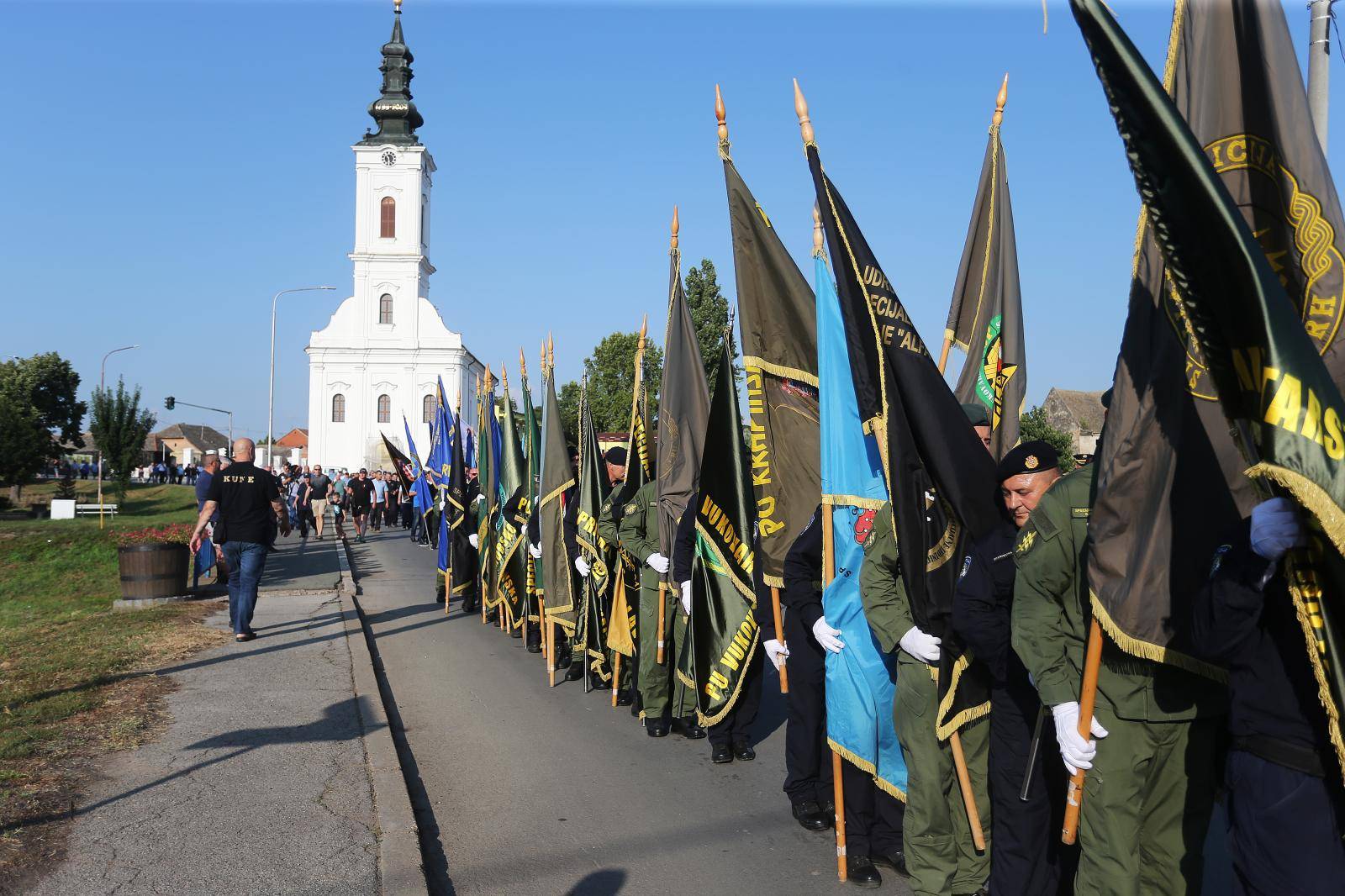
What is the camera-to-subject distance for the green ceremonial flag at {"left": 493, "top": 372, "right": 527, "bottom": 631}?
456 inches

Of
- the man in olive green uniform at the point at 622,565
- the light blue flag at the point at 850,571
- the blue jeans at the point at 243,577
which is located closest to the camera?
the light blue flag at the point at 850,571

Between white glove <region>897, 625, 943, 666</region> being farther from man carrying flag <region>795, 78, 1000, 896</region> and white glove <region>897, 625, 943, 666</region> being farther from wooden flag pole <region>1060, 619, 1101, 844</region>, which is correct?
wooden flag pole <region>1060, 619, 1101, 844</region>

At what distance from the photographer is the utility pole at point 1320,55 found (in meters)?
7.82

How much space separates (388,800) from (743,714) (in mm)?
2406

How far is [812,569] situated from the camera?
19.0 feet

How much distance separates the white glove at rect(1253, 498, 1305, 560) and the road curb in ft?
11.3

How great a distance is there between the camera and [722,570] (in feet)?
22.9

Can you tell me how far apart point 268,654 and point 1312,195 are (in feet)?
30.3

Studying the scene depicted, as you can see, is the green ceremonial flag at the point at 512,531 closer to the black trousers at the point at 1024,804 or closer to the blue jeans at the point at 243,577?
the blue jeans at the point at 243,577

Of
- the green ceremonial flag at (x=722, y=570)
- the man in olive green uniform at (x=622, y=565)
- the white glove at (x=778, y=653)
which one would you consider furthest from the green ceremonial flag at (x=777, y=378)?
the man in olive green uniform at (x=622, y=565)

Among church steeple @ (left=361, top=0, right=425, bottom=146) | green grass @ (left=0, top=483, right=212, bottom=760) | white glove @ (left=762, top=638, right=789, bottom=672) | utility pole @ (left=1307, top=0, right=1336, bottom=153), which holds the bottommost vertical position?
green grass @ (left=0, top=483, right=212, bottom=760)

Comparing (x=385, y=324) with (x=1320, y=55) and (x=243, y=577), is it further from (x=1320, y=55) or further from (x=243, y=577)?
(x=1320, y=55)

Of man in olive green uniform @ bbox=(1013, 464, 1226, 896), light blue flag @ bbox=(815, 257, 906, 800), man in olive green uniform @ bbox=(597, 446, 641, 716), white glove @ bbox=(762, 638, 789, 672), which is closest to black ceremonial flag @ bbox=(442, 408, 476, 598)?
man in olive green uniform @ bbox=(597, 446, 641, 716)

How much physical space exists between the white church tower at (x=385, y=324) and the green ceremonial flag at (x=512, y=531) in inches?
2532
